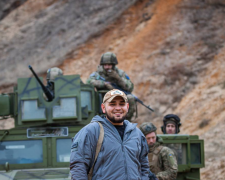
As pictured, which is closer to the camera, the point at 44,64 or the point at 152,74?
the point at 152,74

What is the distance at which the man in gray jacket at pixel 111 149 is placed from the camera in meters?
3.69

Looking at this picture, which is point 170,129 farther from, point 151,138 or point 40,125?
point 40,125

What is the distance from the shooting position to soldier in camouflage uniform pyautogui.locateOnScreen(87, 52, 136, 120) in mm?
7918

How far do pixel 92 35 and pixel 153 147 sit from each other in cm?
1281

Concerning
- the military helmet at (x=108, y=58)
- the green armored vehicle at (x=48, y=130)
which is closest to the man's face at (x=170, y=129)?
the green armored vehicle at (x=48, y=130)

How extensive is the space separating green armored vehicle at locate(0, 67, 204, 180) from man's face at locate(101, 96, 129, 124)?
95.2 inches

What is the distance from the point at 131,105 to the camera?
807 centimetres

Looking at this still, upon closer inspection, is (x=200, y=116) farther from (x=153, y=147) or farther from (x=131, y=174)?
(x=131, y=174)

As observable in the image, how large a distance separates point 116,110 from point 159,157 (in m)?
2.31

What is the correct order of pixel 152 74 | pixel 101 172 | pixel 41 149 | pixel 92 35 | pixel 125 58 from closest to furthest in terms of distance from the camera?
1. pixel 101 172
2. pixel 41 149
3. pixel 152 74
4. pixel 125 58
5. pixel 92 35

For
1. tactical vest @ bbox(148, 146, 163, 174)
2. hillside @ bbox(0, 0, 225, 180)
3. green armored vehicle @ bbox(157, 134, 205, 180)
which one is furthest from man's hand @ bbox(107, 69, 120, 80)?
hillside @ bbox(0, 0, 225, 180)

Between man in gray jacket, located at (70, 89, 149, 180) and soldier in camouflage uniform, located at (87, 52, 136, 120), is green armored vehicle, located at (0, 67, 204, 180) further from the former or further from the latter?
man in gray jacket, located at (70, 89, 149, 180)

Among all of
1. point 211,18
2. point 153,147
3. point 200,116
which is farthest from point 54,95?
point 211,18

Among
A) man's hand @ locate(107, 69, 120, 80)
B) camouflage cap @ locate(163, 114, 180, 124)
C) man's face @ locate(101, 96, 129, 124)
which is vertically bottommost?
camouflage cap @ locate(163, 114, 180, 124)
